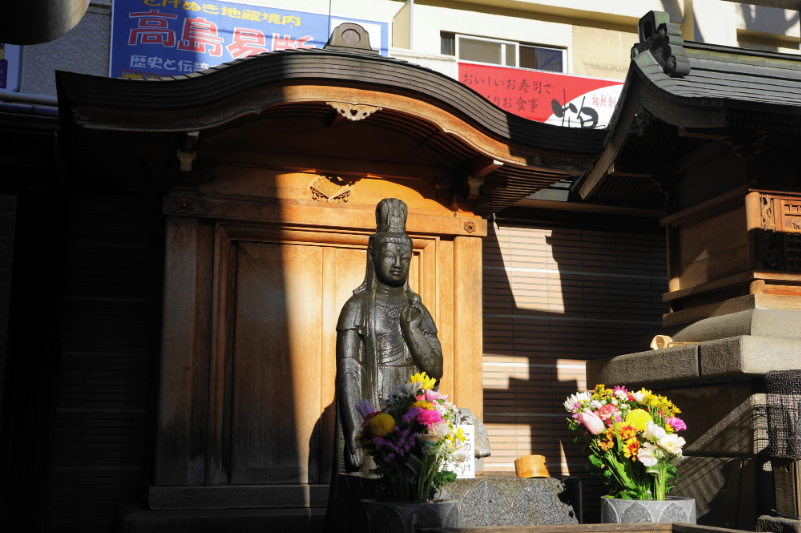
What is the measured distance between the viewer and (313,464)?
27.5 ft

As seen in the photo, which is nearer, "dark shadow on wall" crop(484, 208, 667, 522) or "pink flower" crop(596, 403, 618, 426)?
"pink flower" crop(596, 403, 618, 426)

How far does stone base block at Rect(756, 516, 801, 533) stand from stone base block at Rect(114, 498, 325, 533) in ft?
12.2

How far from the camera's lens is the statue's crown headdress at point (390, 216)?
265 inches

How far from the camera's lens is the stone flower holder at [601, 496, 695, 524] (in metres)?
5.43

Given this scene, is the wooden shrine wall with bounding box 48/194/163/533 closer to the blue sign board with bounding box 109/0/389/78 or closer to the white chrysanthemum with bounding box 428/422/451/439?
the blue sign board with bounding box 109/0/389/78

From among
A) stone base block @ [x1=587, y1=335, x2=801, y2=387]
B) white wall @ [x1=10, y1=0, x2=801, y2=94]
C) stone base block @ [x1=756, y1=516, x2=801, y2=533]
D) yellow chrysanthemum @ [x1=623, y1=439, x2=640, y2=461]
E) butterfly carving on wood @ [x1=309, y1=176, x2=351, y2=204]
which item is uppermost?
white wall @ [x1=10, y1=0, x2=801, y2=94]

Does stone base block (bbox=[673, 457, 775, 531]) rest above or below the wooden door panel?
below

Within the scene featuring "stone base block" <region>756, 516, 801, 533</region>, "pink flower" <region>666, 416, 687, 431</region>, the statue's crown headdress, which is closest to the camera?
"pink flower" <region>666, 416, 687, 431</region>

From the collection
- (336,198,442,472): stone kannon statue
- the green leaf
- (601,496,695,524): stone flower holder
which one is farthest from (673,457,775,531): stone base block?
the green leaf

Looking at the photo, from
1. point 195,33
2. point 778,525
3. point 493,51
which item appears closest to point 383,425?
point 778,525

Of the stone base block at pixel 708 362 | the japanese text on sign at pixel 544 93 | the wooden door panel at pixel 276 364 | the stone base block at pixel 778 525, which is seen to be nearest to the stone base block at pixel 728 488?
the stone base block at pixel 778 525

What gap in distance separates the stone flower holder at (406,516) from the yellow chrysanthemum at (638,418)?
1537mm

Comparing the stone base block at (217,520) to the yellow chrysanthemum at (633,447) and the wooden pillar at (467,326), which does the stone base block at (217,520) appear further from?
the yellow chrysanthemum at (633,447)

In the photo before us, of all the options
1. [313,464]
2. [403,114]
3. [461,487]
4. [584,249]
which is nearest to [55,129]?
[403,114]
